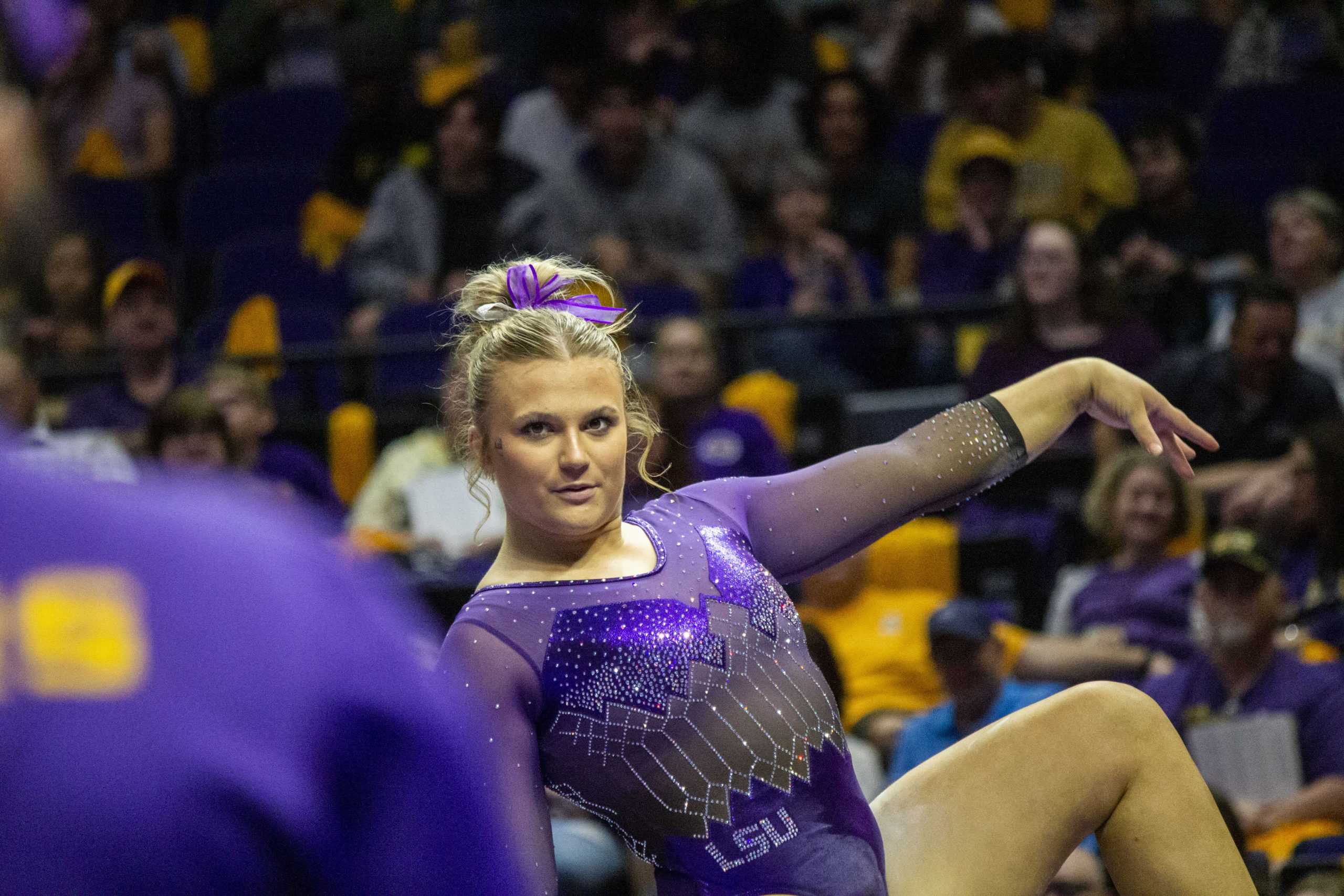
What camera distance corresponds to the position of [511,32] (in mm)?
8312

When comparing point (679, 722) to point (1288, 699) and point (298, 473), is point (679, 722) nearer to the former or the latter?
point (1288, 699)

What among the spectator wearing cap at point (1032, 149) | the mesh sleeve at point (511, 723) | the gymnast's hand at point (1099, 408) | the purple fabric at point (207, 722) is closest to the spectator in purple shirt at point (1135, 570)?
the spectator wearing cap at point (1032, 149)

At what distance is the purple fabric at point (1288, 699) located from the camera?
421 centimetres

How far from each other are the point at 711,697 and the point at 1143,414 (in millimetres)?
805

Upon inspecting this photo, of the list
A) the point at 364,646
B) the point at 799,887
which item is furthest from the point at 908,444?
the point at 364,646

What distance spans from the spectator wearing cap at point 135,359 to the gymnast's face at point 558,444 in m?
3.78

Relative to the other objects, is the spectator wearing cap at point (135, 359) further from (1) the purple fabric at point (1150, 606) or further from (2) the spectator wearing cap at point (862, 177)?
(1) the purple fabric at point (1150, 606)

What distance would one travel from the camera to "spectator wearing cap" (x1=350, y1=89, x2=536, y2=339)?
693cm

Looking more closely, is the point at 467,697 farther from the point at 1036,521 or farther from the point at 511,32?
the point at 511,32

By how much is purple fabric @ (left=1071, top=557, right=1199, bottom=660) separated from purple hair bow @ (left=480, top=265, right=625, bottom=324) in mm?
2857

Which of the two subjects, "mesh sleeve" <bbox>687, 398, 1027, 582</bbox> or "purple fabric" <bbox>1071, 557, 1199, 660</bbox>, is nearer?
"mesh sleeve" <bbox>687, 398, 1027, 582</bbox>

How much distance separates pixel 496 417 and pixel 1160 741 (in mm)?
1009

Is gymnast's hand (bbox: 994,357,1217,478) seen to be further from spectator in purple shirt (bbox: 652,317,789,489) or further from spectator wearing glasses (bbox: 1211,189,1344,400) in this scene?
spectator wearing glasses (bbox: 1211,189,1344,400)

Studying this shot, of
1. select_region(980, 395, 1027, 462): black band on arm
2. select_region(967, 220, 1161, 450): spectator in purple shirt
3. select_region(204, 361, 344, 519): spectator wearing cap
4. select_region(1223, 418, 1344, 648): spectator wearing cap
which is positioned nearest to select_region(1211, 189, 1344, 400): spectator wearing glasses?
select_region(967, 220, 1161, 450): spectator in purple shirt
